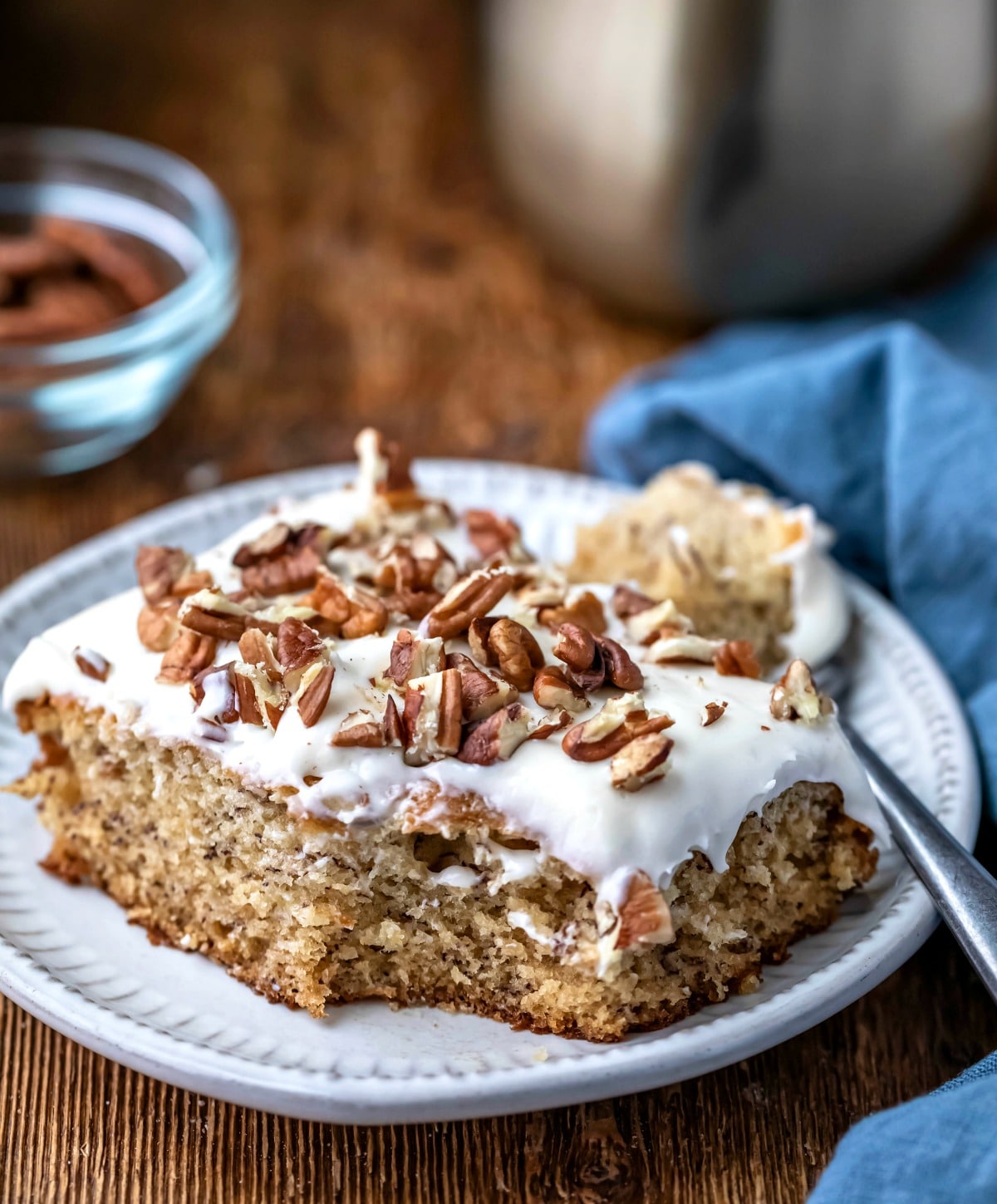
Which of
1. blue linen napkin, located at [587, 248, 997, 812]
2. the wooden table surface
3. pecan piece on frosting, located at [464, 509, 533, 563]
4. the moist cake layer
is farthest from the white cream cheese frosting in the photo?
Answer: blue linen napkin, located at [587, 248, 997, 812]

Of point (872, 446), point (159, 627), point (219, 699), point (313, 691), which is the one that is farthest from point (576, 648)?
point (872, 446)

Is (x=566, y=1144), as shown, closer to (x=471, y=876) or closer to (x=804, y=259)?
(x=471, y=876)

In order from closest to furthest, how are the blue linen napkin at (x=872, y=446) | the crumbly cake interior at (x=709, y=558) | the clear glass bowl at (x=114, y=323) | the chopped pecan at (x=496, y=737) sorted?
1. the chopped pecan at (x=496, y=737)
2. the crumbly cake interior at (x=709, y=558)
3. the blue linen napkin at (x=872, y=446)
4. the clear glass bowl at (x=114, y=323)

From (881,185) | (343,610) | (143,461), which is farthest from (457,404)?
(343,610)

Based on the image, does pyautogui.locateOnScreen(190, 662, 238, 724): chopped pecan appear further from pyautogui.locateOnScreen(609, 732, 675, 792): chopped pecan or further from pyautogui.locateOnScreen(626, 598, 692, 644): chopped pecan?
pyautogui.locateOnScreen(626, 598, 692, 644): chopped pecan

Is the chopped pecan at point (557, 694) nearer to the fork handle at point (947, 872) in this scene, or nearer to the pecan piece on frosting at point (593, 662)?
the pecan piece on frosting at point (593, 662)

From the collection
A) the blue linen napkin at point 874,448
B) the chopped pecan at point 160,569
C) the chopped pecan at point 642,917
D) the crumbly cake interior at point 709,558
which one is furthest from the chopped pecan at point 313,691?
the blue linen napkin at point 874,448

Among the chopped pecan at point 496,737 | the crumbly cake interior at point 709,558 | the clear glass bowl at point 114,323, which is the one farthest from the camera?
the clear glass bowl at point 114,323
